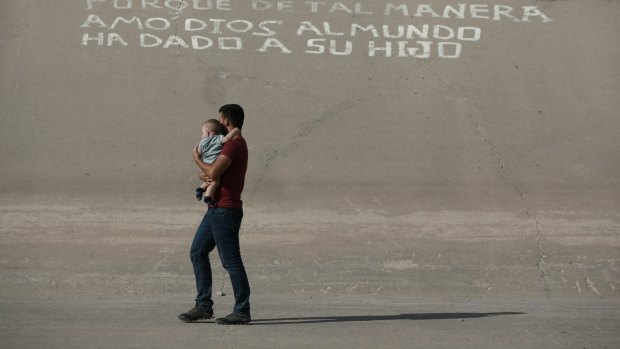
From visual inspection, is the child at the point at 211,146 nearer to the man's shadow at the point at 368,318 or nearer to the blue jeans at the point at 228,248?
the blue jeans at the point at 228,248

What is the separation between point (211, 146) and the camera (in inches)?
305

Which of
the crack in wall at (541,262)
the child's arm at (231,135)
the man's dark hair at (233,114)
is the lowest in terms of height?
the crack in wall at (541,262)

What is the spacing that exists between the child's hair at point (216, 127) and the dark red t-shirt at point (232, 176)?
0.75ft

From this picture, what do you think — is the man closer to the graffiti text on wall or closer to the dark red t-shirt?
the dark red t-shirt

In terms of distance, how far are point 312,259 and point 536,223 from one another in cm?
236

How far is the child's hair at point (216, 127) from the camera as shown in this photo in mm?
7816

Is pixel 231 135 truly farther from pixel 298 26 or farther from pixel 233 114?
pixel 298 26

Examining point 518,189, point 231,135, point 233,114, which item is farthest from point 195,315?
point 518,189

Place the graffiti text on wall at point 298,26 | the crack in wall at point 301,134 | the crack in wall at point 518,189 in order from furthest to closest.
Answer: the graffiti text on wall at point 298,26 < the crack in wall at point 301,134 < the crack in wall at point 518,189

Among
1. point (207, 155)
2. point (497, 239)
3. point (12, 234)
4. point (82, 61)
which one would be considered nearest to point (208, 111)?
point (82, 61)

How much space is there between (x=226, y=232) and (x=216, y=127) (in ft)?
2.61

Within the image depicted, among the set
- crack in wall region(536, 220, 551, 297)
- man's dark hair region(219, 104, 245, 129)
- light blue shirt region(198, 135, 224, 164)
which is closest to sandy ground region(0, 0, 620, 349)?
crack in wall region(536, 220, 551, 297)

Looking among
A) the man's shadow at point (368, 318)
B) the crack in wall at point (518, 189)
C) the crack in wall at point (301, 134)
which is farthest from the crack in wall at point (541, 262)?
the crack in wall at point (301, 134)

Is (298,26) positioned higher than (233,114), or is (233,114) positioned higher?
(298,26)
